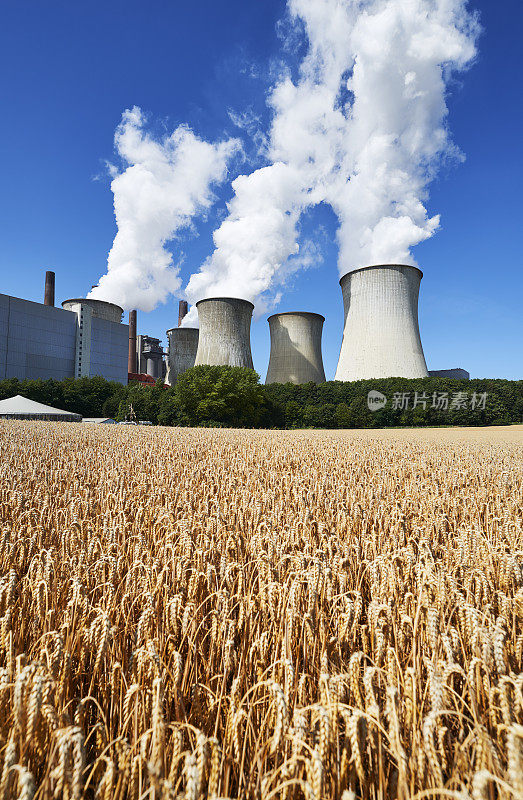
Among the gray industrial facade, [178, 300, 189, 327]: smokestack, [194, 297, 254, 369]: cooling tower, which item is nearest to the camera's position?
[194, 297, 254, 369]: cooling tower

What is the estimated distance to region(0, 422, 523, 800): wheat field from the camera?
29.0 inches

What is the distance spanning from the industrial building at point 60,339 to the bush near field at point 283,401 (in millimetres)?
8584

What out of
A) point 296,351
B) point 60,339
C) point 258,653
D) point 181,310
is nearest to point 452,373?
point 296,351

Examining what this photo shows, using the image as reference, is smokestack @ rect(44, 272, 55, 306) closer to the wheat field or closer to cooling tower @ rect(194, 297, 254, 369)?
cooling tower @ rect(194, 297, 254, 369)

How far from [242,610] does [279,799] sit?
1.93 ft

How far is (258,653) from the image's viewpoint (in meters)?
1.30

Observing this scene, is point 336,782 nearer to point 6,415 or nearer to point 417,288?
point 6,415

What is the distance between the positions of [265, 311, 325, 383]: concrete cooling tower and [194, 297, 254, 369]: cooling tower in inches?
156

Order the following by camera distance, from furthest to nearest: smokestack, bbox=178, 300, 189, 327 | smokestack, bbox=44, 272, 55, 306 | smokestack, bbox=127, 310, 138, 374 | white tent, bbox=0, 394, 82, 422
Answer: smokestack, bbox=178, 300, 189, 327
smokestack, bbox=127, 310, 138, 374
smokestack, bbox=44, 272, 55, 306
white tent, bbox=0, 394, 82, 422

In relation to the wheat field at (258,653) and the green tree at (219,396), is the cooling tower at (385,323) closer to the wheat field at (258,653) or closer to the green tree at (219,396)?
the green tree at (219,396)

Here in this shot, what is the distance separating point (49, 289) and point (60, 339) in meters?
6.09

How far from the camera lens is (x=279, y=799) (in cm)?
82

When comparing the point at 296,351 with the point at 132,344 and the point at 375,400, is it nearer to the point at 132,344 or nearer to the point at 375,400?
the point at 375,400

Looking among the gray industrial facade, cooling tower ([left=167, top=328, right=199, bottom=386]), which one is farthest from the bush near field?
cooling tower ([left=167, top=328, right=199, bottom=386])
